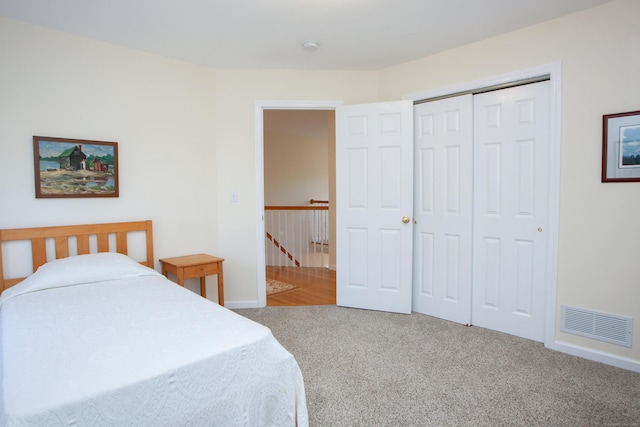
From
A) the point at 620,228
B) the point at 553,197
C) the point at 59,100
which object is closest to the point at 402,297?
the point at 553,197

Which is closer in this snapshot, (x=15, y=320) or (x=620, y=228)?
(x=15, y=320)

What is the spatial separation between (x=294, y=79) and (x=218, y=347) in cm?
304

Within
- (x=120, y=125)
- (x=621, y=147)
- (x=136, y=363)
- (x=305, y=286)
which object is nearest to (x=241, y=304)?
(x=305, y=286)

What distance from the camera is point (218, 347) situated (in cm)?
147

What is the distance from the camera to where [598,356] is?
2.55 meters

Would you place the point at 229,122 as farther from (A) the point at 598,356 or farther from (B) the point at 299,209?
(A) the point at 598,356

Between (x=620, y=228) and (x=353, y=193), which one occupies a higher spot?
(x=353, y=193)

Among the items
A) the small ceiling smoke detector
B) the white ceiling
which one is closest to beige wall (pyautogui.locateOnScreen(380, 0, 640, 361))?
the white ceiling

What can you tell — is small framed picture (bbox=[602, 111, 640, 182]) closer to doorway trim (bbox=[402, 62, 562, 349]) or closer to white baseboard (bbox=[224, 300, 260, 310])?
doorway trim (bbox=[402, 62, 562, 349])

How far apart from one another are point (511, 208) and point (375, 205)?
48.3 inches

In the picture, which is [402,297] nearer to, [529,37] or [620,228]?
[620,228]

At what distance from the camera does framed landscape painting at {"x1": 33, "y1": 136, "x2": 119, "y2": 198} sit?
8.82 ft

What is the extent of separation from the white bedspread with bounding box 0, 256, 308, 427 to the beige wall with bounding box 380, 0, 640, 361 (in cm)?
228

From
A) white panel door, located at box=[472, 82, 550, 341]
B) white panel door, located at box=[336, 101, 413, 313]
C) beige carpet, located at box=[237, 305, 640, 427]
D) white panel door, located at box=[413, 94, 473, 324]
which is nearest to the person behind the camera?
beige carpet, located at box=[237, 305, 640, 427]
